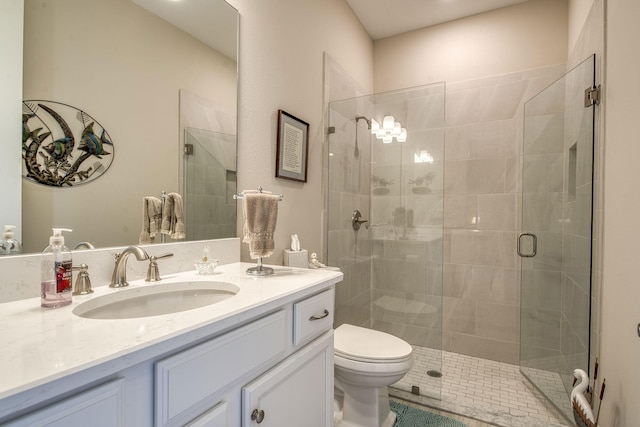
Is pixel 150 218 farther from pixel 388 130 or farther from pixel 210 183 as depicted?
pixel 388 130

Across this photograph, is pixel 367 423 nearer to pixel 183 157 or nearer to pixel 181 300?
pixel 181 300

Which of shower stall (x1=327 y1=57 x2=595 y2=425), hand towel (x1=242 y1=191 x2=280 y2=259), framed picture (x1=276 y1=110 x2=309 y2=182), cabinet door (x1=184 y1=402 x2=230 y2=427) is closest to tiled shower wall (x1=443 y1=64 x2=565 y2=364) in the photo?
shower stall (x1=327 y1=57 x2=595 y2=425)

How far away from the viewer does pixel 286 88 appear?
189 cm

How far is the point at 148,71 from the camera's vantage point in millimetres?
1171

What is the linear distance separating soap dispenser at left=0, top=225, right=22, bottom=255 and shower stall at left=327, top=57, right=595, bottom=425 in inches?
67.4

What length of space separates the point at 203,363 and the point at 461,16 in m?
3.26

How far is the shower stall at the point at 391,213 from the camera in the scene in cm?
224

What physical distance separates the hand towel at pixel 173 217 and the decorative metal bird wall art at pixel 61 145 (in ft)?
0.82

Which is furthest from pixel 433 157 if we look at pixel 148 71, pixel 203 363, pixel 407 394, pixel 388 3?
pixel 203 363

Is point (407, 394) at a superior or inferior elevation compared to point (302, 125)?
inferior

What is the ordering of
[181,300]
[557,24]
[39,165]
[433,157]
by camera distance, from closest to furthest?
[39,165]
[181,300]
[433,157]
[557,24]

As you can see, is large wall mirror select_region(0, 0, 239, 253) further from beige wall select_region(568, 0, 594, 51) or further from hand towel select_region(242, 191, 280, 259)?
beige wall select_region(568, 0, 594, 51)

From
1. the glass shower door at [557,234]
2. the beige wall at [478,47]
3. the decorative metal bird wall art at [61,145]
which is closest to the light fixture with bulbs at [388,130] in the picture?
the beige wall at [478,47]

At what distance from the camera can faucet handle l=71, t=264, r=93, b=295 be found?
0.89 meters
